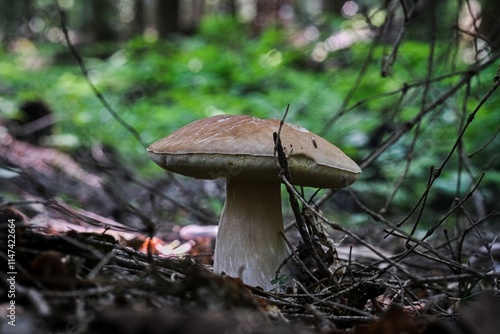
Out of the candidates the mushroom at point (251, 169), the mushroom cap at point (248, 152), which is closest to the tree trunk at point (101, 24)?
the mushroom at point (251, 169)

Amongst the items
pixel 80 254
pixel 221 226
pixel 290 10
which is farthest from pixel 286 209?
pixel 290 10

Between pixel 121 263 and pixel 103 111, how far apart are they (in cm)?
526

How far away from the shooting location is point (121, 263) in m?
1.95

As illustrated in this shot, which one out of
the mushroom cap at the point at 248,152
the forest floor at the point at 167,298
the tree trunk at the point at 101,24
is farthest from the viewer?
the tree trunk at the point at 101,24

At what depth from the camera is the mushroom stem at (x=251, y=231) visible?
2.19 metres

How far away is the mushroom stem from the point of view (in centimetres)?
219

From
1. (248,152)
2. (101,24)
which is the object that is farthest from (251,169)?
(101,24)

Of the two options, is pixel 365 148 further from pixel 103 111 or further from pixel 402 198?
pixel 103 111

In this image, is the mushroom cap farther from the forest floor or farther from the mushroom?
the forest floor

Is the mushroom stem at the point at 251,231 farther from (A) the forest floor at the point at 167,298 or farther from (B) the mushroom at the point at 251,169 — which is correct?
(A) the forest floor at the point at 167,298

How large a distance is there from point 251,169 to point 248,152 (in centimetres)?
13

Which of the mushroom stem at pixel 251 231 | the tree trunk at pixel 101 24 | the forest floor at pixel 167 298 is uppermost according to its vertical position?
the tree trunk at pixel 101 24

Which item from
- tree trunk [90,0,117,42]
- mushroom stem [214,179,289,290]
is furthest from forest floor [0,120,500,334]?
tree trunk [90,0,117,42]

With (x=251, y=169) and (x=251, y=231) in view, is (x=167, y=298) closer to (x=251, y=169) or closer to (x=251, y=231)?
(x=251, y=169)
